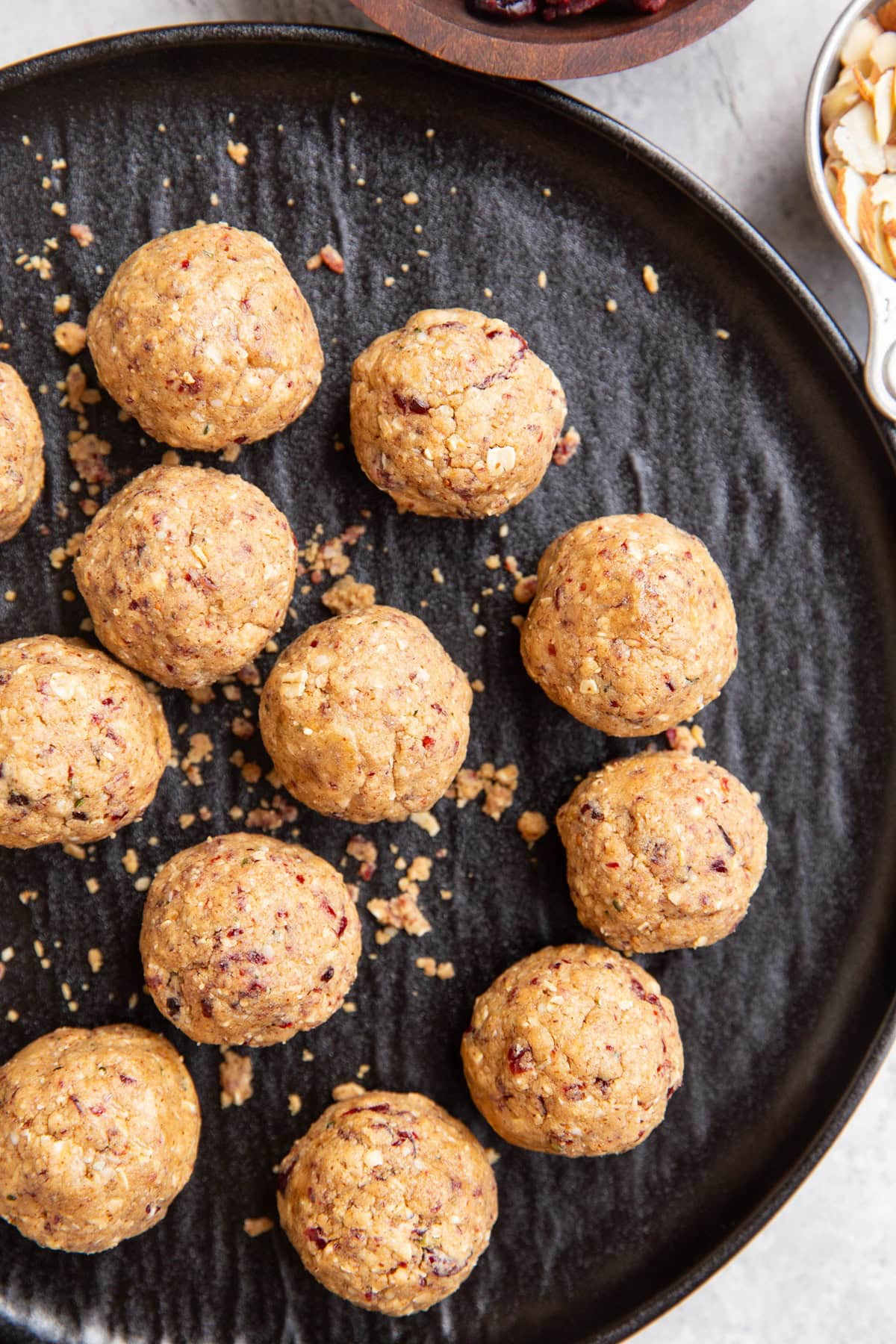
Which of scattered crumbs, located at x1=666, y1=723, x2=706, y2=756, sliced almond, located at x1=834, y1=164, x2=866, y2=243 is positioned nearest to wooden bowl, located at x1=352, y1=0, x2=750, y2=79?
sliced almond, located at x1=834, y1=164, x2=866, y2=243

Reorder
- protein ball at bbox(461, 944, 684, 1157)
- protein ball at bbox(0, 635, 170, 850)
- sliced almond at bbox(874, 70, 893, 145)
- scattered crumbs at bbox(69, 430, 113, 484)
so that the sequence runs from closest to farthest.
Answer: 1. protein ball at bbox(0, 635, 170, 850)
2. protein ball at bbox(461, 944, 684, 1157)
3. sliced almond at bbox(874, 70, 893, 145)
4. scattered crumbs at bbox(69, 430, 113, 484)

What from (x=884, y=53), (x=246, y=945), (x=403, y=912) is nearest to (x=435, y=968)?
(x=403, y=912)

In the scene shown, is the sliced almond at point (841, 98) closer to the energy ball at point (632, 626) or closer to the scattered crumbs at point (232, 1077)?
the energy ball at point (632, 626)

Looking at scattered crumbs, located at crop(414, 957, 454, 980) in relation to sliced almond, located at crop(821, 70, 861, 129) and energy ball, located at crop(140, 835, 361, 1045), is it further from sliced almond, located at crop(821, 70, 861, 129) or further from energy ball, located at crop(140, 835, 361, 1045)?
Result: sliced almond, located at crop(821, 70, 861, 129)

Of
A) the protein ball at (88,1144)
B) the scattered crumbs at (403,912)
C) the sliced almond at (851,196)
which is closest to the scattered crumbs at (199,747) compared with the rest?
the scattered crumbs at (403,912)

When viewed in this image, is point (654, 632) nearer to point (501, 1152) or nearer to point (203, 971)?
point (203, 971)

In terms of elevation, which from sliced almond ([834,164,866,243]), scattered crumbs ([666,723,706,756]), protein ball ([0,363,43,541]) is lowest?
scattered crumbs ([666,723,706,756])

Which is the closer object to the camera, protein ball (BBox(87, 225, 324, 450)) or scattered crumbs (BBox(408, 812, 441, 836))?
protein ball (BBox(87, 225, 324, 450))
